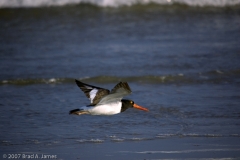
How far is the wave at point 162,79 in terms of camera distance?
9.04 metres

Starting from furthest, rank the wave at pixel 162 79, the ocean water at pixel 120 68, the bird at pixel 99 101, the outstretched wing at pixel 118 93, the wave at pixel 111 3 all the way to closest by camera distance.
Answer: the wave at pixel 111 3 → the wave at pixel 162 79 → the ocean water at pixel 120 68 → the bird at pixel 99 101 → the outstretched wing at pixel 118 93

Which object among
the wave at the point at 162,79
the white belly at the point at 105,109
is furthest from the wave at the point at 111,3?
the white belly at the point at 105,109

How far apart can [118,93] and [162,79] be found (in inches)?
125

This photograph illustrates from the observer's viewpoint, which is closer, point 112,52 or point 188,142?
point 188,142

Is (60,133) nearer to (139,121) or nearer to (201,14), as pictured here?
(139,121)

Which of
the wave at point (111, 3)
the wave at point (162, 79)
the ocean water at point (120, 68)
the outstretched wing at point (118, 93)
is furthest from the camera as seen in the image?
the wave at point (111, 3)

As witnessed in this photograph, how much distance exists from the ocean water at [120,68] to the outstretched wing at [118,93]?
0.42 metres

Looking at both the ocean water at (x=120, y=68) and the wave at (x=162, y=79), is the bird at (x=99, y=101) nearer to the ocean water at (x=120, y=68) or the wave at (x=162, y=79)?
the ocean water at (x=120, y=68)

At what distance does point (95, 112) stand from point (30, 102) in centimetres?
176

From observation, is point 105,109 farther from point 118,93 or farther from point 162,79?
point 162,79

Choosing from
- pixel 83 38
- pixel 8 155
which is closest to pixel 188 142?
pixel 8 155

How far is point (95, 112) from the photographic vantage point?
21.4ft

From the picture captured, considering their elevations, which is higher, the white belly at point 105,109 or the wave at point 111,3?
the wave at point 111,3

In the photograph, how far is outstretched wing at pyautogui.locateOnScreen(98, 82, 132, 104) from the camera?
18.5ft
